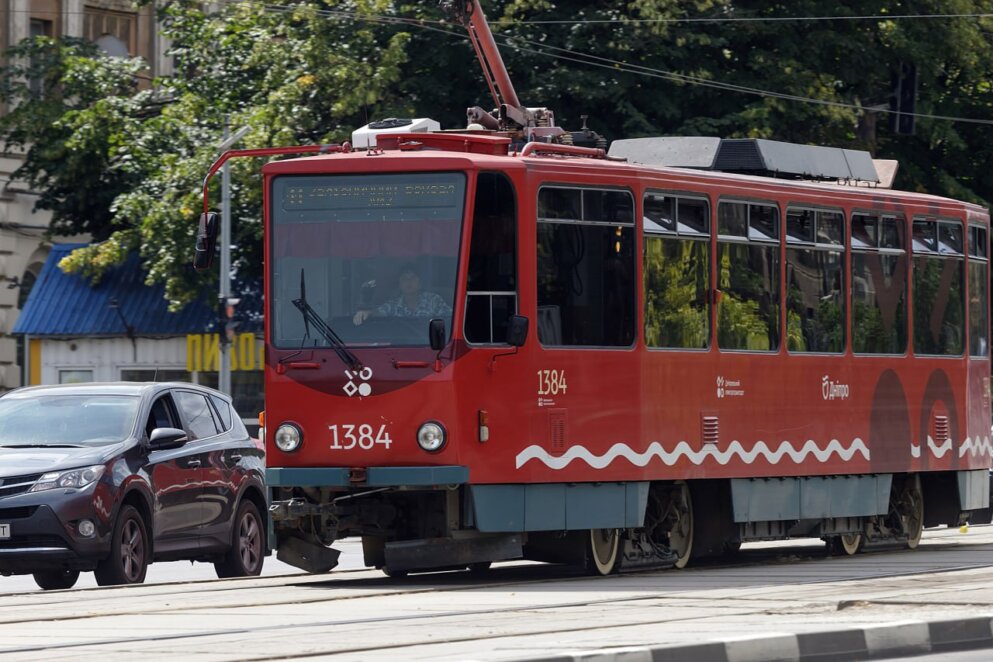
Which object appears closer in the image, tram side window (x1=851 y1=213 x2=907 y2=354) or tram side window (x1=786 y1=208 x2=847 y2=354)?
tram side window (x1=786 y1=208 x2=847 y2=354)

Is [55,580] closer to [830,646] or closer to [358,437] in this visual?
[358,437]

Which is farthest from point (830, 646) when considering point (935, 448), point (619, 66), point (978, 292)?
point (619, 66)

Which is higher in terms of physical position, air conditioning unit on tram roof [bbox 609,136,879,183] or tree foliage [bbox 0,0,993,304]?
tree foliage [bbox 0,0,993,304]

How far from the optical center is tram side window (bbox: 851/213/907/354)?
59.8 ft

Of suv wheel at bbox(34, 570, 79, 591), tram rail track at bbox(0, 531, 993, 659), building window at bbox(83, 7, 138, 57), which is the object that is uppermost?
building window at bbox(83, 7, 138, 57)

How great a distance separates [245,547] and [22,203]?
2465cm

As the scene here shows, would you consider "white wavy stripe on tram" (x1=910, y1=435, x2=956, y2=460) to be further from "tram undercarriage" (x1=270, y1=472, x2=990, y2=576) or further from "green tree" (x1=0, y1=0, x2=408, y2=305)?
"green tree" (x1=0, y1=0, x2=408, y2=305)

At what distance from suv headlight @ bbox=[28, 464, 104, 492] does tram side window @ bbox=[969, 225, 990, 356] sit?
903cm

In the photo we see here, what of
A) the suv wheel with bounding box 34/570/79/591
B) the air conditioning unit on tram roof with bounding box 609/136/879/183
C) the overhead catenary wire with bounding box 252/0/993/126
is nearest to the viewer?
the suv wheel with bounding box 34/570/79/591

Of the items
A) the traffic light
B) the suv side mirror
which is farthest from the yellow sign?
the suv side mirror

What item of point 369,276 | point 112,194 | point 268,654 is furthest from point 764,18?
point 268,654

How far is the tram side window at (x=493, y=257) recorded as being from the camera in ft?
47.2

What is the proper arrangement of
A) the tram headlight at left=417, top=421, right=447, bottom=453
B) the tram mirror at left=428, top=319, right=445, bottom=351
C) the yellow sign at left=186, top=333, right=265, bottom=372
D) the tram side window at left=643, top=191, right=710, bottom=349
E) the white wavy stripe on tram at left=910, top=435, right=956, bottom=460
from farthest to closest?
the yellow sign at left=186, top=333, right=265, bottom=372, the white wavy stripe on tram at left=910, top=435, right=956, bottom=460, the tram side window at left=643, top=191, right=710, bottom=349, the tram headlight at left=417, top=421, right=447, bottom=453, the tram mirror at left=428, top=319, right=445, bottom=351

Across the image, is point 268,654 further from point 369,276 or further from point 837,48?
point 837,48
